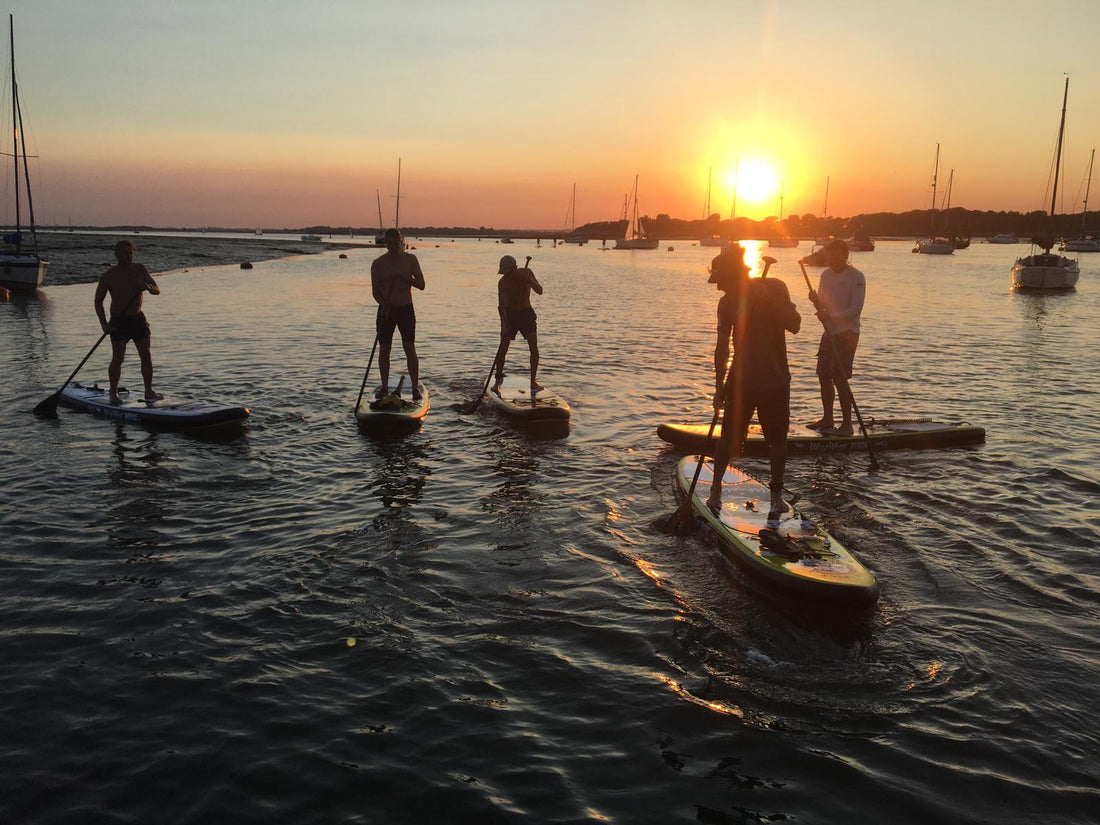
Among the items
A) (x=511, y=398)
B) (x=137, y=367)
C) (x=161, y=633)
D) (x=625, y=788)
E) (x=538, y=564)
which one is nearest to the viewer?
(x=625, y=788)

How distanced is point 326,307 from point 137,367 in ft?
51.8

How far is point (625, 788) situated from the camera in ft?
13.4

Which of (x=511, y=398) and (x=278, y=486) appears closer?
(x=278, y=486)

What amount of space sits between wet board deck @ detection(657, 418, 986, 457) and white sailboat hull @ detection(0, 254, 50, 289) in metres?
38.6

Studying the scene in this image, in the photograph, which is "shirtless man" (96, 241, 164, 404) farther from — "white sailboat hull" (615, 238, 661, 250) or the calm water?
"white sailboat hull" (615, 238, 661, 250)

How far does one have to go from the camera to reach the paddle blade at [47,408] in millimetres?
11821

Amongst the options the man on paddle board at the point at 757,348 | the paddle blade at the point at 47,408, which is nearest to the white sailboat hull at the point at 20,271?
the paddle blade at the point at 47,408

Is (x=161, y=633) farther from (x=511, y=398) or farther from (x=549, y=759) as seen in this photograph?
(x=511, y=398)

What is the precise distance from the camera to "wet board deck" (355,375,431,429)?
1141cm

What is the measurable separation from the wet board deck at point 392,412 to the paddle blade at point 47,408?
16.0ft

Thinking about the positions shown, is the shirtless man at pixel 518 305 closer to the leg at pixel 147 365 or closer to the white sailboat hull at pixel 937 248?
the leg at pixel 147 365

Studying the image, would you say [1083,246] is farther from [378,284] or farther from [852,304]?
[378,284]

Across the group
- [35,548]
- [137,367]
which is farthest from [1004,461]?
[137,367]

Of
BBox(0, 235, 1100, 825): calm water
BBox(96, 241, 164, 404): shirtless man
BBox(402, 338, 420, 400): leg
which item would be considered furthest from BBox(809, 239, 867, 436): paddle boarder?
BBox(96, 241, 164, 404): shirtless man
